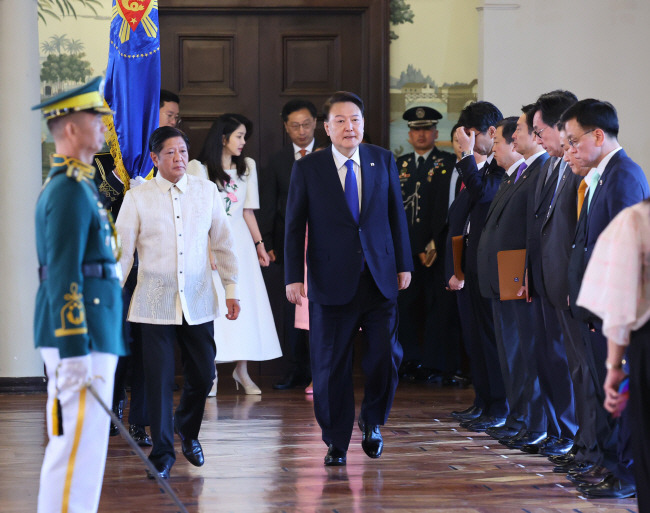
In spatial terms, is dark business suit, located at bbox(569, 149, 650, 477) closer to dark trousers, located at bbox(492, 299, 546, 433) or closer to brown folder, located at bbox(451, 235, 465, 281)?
dark trousers, located at bbox(492, 299, 546, 433)

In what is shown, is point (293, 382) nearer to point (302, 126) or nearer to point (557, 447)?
point (302, 126)

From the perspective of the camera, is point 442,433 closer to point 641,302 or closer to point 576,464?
point 576,464

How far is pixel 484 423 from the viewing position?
4.88 metres

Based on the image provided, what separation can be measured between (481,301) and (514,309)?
0.46 meters

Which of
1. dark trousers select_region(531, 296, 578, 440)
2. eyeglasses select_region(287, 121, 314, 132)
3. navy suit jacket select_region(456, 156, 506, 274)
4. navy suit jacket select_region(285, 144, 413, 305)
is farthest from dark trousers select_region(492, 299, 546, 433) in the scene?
eyeglasses select_region(287, 121, 314, 132)

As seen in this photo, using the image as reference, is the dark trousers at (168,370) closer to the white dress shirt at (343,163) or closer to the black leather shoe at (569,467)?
the white dress shirt at (343,163)

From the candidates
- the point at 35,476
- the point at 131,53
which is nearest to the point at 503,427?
the point at 35,476

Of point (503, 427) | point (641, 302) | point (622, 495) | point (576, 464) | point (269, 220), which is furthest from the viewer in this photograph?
point (269, 220)

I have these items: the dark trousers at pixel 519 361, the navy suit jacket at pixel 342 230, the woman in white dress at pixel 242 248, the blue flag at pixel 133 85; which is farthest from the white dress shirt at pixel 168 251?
the woman in white dress at pixel 242 248

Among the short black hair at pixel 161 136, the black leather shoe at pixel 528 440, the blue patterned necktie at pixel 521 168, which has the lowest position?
the black leather shoe at pixel 528 440

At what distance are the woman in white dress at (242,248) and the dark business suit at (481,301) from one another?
5.17ft

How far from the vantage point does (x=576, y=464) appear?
153 inches

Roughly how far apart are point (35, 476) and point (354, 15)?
3.93 meters

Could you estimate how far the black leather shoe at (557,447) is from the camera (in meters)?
4.14
